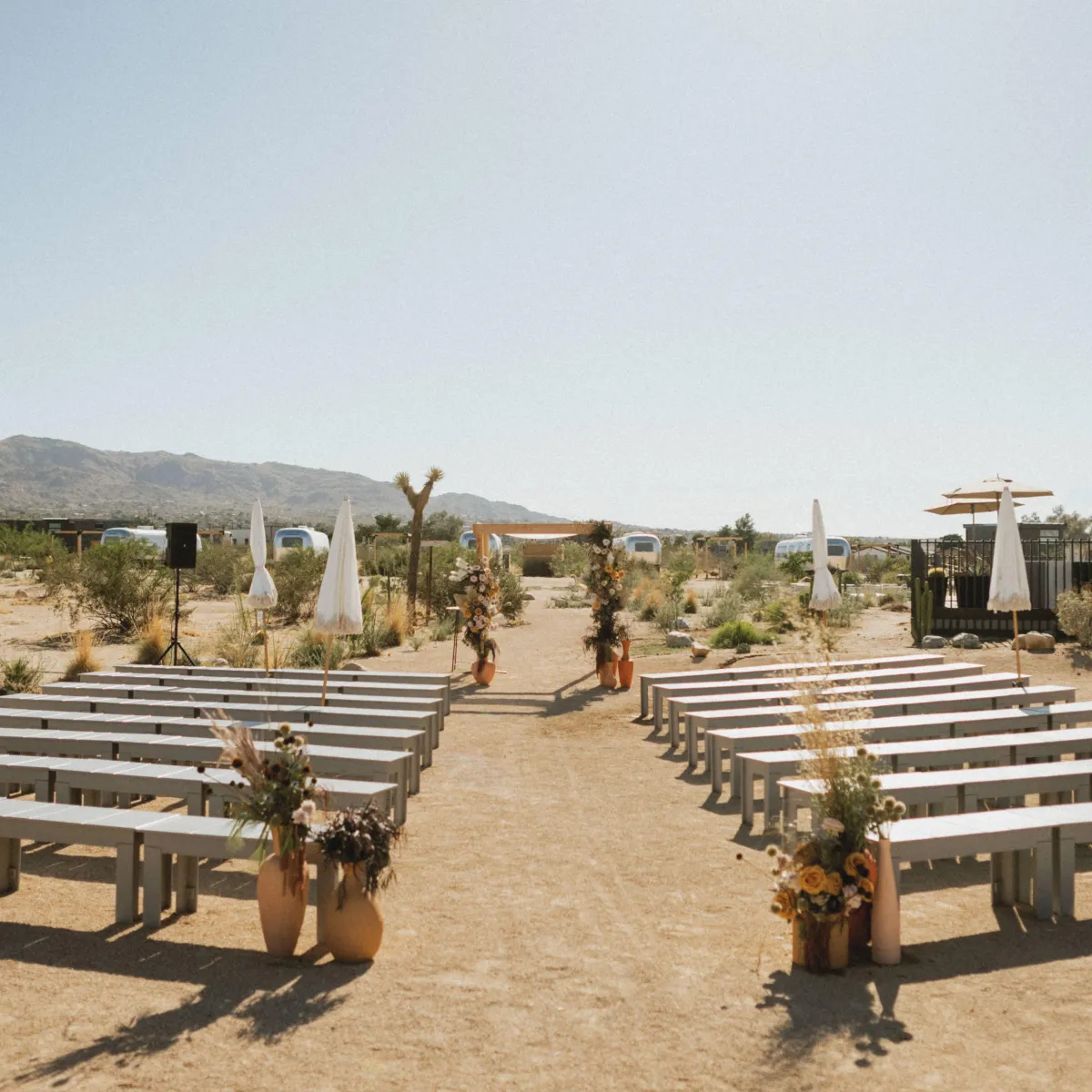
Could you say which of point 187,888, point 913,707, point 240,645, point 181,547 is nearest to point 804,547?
point 240,645

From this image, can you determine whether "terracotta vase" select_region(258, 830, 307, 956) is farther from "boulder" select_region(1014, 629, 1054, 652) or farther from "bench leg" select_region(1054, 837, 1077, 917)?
"boulder" select_region(1014, 629, 1054, 652)

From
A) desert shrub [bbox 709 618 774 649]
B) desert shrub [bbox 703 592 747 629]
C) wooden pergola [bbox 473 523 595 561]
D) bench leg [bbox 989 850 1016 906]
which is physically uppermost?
wooden pergola [bbox 473 523 595 561]

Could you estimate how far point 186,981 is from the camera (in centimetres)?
366

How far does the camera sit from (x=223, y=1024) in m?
3.28

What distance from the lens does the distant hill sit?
427 ft

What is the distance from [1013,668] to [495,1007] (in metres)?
11.0

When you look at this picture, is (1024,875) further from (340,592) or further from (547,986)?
(340,592)

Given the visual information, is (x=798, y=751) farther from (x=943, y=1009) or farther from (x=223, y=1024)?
(x=223, y=1024)

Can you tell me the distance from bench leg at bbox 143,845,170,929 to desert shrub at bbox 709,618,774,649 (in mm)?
11892

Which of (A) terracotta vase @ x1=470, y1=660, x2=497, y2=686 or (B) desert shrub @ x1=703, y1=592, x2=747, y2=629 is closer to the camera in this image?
(A) terracotta vase @ x1=470, y1=660, x2=497, y2=686

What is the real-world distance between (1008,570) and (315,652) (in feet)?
30.5

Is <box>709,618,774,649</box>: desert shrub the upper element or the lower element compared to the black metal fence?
lower

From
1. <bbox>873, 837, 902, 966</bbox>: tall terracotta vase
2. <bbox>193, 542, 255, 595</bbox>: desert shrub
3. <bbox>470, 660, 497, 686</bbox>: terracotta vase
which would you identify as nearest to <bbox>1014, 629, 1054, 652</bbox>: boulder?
<bbox>470, 660, 497, 686</bbox>: terracotta vase

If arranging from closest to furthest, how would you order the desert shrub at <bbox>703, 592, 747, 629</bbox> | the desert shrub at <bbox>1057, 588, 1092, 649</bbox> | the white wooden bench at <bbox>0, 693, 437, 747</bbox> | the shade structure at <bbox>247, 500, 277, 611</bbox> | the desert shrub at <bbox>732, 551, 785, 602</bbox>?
the white wooden bench at <bbox>0, 693, 437, 747</bbox> < the shade structure at <bbox>247, 500, 277, 611</bbox> < the desert shrub at <bbox>1057, 588, 1092, 649</bbox> < the desert shrub at <bbox>703, 592, 747, 629</bbox> < the desert shrub at <bbox>732, 551, 785, 602</bbox>
